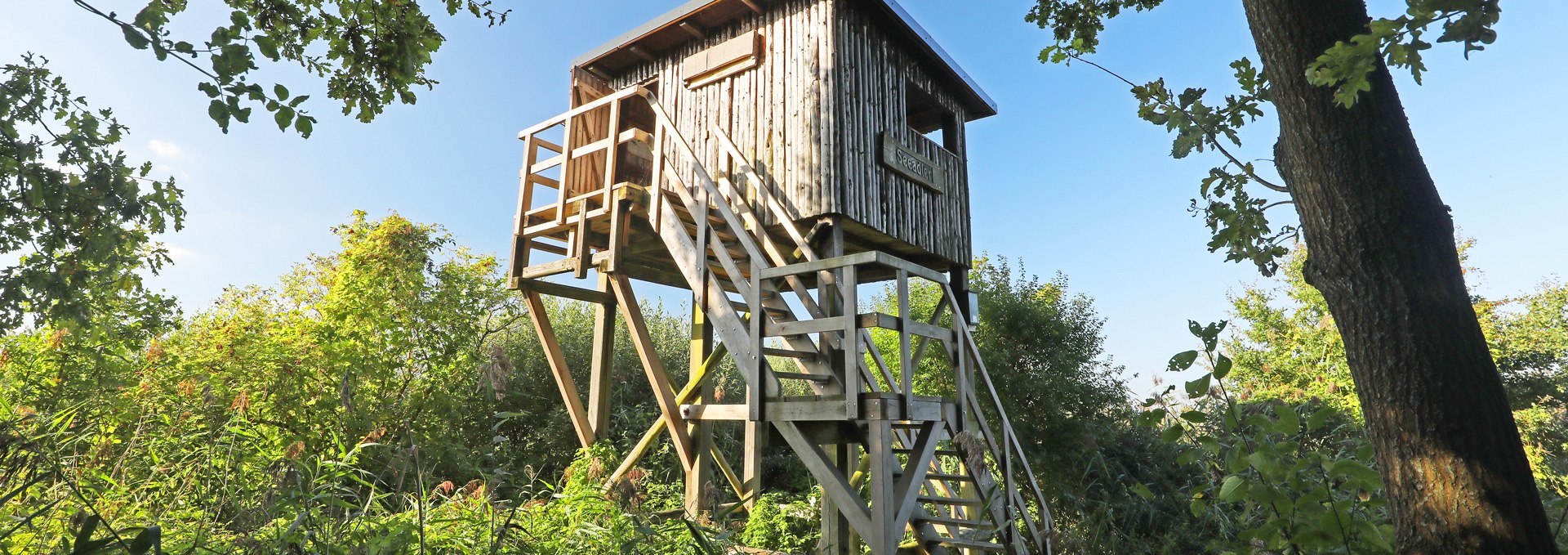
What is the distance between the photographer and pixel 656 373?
24.6ft

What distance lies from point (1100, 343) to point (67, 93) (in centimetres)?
1305

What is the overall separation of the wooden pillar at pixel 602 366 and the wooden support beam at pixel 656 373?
448mm

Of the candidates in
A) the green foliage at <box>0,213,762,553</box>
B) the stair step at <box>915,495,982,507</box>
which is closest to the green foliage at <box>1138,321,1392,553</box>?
the green foliage at <box>0,213,762,553</box>

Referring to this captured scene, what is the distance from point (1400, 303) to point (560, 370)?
7.28 meters

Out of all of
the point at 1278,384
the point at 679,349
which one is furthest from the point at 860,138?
the point at 1278,384

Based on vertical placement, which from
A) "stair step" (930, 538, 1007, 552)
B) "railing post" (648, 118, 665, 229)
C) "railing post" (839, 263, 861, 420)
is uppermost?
"railing post" (648, 118, 665, 229)

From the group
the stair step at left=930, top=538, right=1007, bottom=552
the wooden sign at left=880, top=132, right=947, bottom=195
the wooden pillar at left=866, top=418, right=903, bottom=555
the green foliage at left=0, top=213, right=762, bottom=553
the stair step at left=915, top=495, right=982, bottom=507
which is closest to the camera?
the green foliage at left=0, top=213, right=762, bottom=553

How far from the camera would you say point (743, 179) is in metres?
8.27

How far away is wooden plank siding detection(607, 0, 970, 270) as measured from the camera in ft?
25.4

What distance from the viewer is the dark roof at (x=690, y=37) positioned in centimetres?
868

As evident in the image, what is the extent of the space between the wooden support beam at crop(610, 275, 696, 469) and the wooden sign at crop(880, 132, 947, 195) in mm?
2865

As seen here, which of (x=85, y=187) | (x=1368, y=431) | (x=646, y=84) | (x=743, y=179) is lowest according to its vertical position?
(x=1368, y=431)

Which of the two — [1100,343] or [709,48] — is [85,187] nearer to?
[709,48]

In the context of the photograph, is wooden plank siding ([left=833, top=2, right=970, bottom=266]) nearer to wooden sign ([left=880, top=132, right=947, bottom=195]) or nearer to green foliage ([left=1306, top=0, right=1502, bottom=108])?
wooden sign ([left=880, top=132, right=947, bottom=195])
